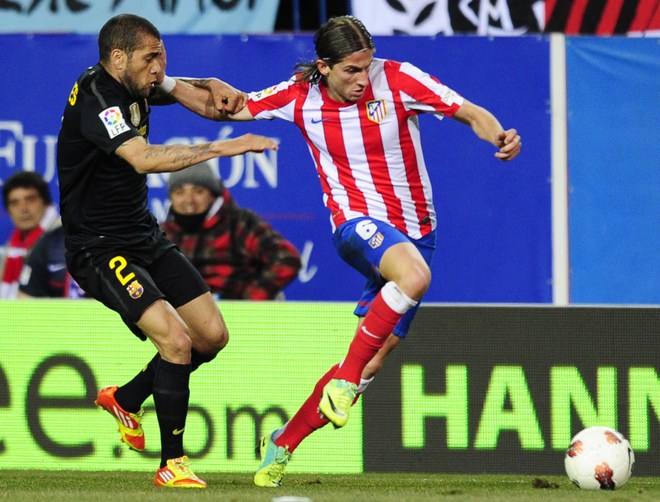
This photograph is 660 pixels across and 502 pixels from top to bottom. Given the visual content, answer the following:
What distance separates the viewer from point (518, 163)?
10.5 metres

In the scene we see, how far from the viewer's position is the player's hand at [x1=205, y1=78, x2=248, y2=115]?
7.80 meters

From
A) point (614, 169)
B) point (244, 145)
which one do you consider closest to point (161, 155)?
point (244, 145)

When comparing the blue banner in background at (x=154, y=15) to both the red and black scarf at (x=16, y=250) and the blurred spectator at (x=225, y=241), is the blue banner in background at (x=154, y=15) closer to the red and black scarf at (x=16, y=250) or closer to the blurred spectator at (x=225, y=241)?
the blurred spectator at (x=225, y=241)

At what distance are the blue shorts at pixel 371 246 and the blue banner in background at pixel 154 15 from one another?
11.6 ft

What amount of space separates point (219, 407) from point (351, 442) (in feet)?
2.60

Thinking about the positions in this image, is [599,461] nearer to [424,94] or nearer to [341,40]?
[424,94]

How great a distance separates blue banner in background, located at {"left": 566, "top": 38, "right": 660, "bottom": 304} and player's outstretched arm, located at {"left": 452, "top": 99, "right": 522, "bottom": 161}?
3.25 meters

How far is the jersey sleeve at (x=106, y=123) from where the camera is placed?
6953 millimetres

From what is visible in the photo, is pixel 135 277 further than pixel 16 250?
No

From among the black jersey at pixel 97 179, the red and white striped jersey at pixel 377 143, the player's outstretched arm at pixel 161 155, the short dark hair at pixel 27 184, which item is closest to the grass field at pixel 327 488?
the black jersey at pixel 97 179

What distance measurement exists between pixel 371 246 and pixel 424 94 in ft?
2.65

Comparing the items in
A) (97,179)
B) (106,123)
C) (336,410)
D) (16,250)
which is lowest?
(336,410)

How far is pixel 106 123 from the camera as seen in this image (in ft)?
22.9

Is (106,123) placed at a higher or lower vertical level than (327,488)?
higher
